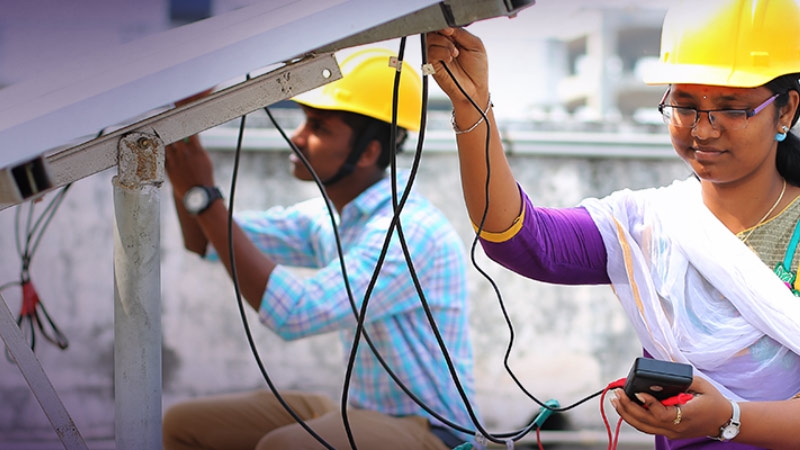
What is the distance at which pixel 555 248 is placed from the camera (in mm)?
1729

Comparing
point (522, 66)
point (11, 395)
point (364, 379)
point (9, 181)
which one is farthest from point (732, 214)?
point (522, 66)

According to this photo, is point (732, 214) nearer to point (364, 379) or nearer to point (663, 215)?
point (663, 215)

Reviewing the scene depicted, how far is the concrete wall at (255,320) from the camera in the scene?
3.66m

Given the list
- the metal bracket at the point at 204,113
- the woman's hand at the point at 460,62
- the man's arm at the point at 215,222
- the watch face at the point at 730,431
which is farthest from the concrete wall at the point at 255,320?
the metal bracket at the point at 204,113

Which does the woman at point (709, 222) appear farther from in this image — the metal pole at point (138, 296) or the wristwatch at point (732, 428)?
the metal pole at point (138, 296)

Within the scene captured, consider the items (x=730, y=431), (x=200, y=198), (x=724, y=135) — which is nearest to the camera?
(x=730, y=431)

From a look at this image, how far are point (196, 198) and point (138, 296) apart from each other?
111 centimetres

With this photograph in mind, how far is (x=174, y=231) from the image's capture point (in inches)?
A: 147

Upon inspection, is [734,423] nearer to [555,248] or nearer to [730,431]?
[730,431]

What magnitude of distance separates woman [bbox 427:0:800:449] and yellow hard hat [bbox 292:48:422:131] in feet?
3.33

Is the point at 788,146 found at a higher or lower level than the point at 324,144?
lower

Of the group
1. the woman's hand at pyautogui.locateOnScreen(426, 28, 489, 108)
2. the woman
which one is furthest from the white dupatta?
the woman's hand at pyautogui.locateOnScreen(426, 28, 489, 108)

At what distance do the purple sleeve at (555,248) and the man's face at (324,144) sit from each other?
1.07 metres

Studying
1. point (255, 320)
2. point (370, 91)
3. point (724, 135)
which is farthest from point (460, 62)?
point (255, 320)
